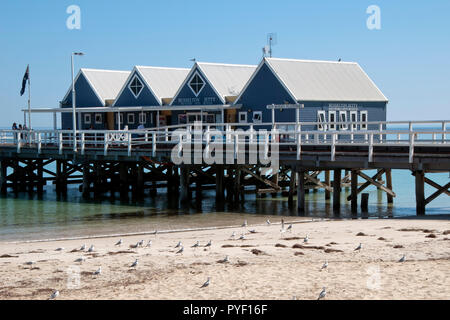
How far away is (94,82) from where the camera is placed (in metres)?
48.3

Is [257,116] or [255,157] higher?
[257,116]

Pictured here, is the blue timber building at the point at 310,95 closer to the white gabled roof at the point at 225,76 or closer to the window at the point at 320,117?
the window at the point at 320,117

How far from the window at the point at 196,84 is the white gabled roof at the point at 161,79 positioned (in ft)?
10.8

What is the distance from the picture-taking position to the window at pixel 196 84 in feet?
132

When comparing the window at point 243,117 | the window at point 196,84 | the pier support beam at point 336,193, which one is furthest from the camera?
the window at point 196,84

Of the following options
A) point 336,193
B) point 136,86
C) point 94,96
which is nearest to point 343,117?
Result: point 336,193

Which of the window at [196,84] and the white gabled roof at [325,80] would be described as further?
the window at [196,84]

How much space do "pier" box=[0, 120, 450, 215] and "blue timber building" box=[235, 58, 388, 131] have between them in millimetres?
761

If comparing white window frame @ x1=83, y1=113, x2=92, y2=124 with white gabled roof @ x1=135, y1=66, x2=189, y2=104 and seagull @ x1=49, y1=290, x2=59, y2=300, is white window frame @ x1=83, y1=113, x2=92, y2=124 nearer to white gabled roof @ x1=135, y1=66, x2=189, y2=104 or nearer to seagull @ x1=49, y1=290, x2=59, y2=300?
white gabled roof @ x1=135, y1=66, x2=189, y2=104

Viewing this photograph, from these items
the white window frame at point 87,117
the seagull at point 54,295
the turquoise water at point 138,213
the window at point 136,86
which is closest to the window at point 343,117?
the turquoise water at point 138,213

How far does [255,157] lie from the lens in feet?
94.5

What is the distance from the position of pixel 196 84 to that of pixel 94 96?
395 inches

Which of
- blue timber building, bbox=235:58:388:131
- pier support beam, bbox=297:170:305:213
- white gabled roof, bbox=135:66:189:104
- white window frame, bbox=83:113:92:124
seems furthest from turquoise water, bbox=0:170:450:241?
white window frame, bbox=83:113:92:124

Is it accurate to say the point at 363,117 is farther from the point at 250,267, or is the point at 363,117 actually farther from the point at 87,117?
the point at 250,267
